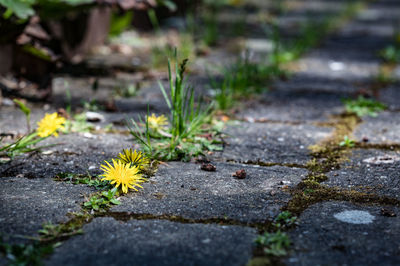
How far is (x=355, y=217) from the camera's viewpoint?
1.47 meters

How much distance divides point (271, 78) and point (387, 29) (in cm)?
299

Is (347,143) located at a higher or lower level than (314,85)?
lower

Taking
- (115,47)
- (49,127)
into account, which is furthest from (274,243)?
(115,47)

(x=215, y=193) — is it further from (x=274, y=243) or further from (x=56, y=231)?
(x=56, y=231)

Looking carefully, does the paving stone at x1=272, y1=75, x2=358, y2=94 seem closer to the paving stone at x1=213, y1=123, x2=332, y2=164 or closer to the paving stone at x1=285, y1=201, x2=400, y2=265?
the paving stone at x1=213, y1=123, x2=332, y2=164

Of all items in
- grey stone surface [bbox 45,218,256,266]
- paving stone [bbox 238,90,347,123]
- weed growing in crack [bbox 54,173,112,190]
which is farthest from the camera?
paving stone [bbox 238,90,347,123]

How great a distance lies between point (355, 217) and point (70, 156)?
3.80 ft

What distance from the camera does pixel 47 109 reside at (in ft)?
8.55

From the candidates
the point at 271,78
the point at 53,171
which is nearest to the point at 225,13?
the point at 271,78

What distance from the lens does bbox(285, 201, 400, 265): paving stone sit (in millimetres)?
1244

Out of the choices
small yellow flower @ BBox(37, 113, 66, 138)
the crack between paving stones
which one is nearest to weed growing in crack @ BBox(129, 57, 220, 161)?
small yellow flower @ BBox(37, 113, 66, 138)

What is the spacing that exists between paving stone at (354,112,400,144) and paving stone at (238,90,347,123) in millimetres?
210

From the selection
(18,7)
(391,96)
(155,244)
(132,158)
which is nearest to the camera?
(155,244)

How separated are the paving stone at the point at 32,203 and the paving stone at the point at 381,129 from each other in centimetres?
136
